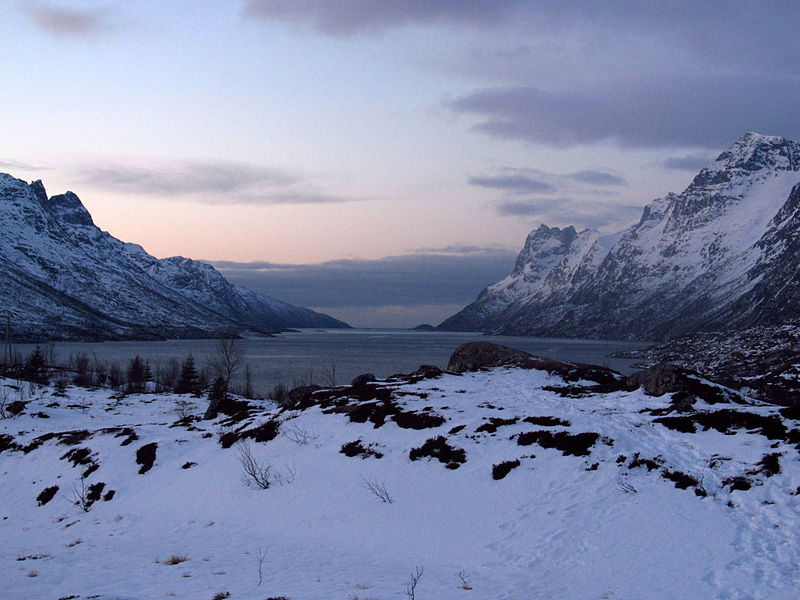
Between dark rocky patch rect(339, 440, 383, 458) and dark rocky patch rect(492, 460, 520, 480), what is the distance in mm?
6472

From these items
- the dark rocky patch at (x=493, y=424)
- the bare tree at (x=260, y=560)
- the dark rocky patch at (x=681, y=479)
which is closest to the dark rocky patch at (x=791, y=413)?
the dark rocky patch at (x=681, y=479)

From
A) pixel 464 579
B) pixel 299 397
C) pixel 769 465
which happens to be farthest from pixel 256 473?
pixel 769 465

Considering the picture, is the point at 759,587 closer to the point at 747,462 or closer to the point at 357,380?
the point at 747,462

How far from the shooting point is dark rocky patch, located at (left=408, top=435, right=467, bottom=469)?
83.6ft

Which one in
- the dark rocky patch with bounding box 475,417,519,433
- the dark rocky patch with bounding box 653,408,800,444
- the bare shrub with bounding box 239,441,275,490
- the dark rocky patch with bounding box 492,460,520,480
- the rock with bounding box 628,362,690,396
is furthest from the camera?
the rock with bounding box 628,362,690,396

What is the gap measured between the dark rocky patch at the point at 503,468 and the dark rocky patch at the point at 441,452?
201 centimetres

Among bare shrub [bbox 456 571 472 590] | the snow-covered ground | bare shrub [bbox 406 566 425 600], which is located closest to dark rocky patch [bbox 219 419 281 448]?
the snow-covered ground

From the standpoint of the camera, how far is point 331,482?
2577 cm

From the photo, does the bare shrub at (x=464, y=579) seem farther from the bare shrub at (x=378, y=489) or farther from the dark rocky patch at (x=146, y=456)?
the dark rocky patch at (x=146, y=456)

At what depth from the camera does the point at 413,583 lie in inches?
612

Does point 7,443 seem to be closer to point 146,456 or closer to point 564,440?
point 146,456

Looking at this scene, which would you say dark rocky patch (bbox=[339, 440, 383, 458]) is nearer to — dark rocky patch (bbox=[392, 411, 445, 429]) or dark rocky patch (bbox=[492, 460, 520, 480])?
dark rocky patch (bbox=[392, 411, 445, 429])

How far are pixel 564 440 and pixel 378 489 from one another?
8.83 m

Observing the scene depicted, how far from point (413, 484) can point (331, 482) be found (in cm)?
420
